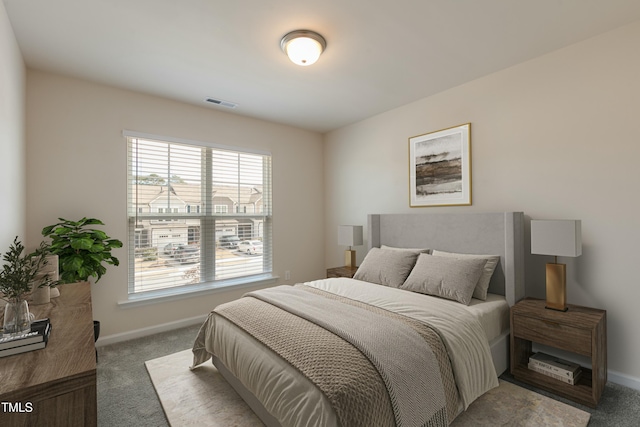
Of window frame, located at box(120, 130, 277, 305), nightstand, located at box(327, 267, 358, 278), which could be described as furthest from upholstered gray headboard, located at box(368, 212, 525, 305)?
window frame, located at box(120, 130, 277, 305)

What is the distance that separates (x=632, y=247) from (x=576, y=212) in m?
0.42

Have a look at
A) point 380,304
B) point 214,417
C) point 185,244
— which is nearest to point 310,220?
point 185,244

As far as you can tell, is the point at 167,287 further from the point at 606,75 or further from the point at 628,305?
the point at 606,75

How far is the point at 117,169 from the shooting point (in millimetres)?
3322

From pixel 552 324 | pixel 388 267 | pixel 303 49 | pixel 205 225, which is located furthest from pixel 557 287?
pixel 205 225

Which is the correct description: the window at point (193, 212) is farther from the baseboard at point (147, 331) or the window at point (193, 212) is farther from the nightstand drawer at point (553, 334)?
the nightstand drawer at point (553, 334)

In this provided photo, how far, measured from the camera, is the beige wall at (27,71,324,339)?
2.92 meters

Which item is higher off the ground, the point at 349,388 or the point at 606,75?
the point at 606,75

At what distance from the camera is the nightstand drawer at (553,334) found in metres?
2.16

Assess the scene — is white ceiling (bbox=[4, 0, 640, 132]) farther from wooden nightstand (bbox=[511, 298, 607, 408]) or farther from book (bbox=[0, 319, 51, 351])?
wooden nightstand (bbox=[511, 298, 607, 408])

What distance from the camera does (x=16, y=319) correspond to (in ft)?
4.02

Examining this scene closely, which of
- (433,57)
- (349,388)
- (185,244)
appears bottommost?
(349,388)

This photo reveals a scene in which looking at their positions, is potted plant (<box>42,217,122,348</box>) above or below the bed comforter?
above

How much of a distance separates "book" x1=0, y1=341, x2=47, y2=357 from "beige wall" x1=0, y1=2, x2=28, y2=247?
1.41 metres
